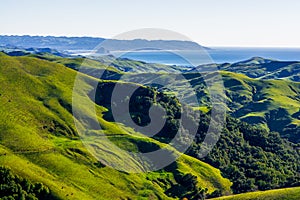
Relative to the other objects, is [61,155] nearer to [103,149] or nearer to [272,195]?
[103,149]

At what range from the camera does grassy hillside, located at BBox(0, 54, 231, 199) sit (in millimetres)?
102688

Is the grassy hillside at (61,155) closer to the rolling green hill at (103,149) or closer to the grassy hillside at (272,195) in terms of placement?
the rolling green hill at (103,149)

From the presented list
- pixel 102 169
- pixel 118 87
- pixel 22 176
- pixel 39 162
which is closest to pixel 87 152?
pixel 102 169

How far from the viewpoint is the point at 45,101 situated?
490ft

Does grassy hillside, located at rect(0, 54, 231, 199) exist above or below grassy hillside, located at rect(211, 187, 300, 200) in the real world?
above

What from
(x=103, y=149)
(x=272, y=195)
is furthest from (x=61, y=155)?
(x=272, y=195)

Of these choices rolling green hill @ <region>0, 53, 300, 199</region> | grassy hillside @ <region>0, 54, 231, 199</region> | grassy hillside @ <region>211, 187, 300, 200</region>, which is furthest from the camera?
grassy hillside @ <region>211, 187, 300, 200</region>

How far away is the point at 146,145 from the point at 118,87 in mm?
53461

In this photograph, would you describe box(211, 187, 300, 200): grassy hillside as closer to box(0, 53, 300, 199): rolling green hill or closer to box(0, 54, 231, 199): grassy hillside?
box(0, 53, 300, 199): rolling green hill

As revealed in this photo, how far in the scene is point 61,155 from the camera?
114 metres

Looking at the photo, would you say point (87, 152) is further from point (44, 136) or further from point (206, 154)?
point (206, 154)

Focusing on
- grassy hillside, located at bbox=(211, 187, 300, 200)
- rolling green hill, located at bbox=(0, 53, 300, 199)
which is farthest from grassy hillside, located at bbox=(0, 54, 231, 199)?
grassy hillside, located at bbox=(211, 187, 300, 200)

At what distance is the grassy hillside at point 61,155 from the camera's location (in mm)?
102688

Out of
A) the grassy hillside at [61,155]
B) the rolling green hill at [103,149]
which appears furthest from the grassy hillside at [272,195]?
the grassy hillside at [61,155]
